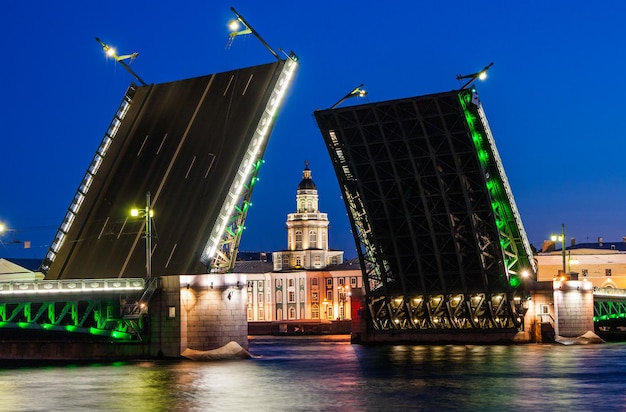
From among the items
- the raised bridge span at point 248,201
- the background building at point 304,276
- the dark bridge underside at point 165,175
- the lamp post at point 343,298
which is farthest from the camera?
the background building at point 304,276

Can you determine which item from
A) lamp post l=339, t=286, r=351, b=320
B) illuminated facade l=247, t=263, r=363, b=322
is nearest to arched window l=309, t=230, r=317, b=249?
illuminated facade l=247, t=263, r=363, b=322

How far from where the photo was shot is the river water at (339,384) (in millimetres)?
33438

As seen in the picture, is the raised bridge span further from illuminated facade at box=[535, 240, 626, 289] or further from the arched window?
the arched window

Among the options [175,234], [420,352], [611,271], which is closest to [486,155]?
[420,352]

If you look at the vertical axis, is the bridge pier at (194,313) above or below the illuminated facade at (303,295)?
below

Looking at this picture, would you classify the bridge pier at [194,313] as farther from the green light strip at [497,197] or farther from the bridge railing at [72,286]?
the green light strip at [497,197]

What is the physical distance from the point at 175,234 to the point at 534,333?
79.6 feet

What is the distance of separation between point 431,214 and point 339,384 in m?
27.2

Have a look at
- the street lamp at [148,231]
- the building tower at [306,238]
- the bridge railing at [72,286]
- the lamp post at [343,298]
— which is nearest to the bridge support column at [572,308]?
the street lamp at [148,231]

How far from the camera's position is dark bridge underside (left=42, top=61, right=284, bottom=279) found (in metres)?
59.4

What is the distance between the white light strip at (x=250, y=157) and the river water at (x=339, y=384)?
6.07m

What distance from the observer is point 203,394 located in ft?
121

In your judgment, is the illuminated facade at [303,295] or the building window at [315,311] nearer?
the illuminated facade at [303,295]

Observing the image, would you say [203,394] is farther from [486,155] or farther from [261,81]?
[486,155]
